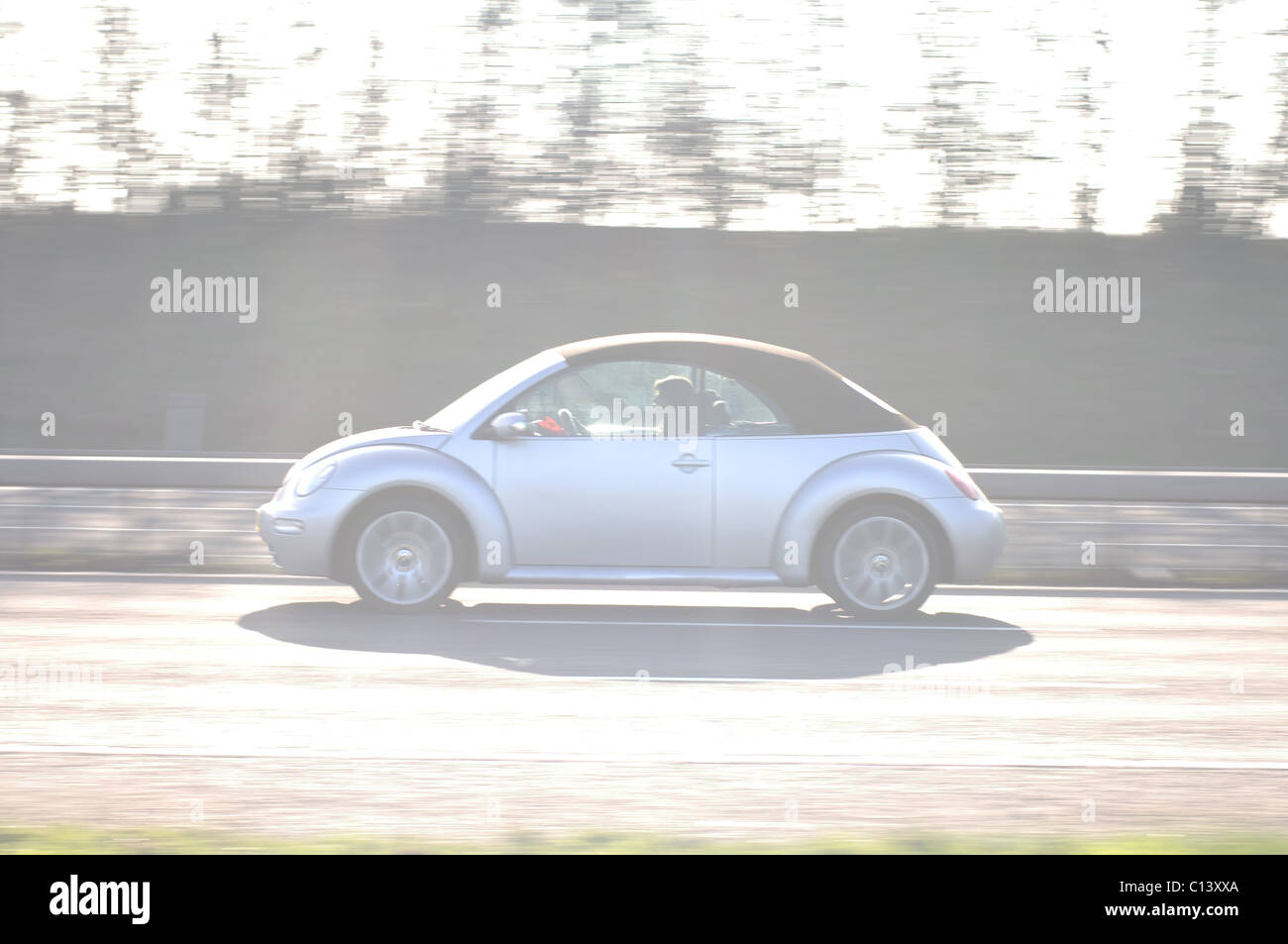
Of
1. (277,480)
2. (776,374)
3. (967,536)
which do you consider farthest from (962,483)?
(277,480)

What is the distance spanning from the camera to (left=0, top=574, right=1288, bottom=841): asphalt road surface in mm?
5250

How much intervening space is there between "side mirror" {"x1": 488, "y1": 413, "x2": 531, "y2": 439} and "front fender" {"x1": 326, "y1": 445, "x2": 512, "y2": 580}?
0.30m

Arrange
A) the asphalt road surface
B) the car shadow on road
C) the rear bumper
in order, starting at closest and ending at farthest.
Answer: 1. the asphalt road surface
2. the car shadow on road
3. the rear bumper

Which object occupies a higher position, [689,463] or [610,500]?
[689,463]

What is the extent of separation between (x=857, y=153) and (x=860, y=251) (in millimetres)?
2967

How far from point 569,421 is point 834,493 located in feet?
5.57

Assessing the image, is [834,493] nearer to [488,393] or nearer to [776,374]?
[776,374]

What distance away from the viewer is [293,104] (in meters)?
28.4

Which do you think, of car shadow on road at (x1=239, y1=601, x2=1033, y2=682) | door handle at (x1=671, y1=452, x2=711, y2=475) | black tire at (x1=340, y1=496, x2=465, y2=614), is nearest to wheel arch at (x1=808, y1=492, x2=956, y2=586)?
car shadow on road at (x1=239, y1=601, x2=1033, y2=682)

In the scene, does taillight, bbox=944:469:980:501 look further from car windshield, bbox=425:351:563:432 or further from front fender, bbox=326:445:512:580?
front fender, bbox=326:445:512:580

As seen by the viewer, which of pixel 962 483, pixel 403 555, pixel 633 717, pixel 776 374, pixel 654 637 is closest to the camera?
pixel 633 717

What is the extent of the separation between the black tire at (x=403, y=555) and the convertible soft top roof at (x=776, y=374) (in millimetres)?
1319

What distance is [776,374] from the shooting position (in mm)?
9969

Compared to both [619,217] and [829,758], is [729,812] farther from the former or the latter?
[619,217]
